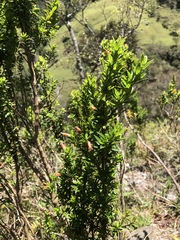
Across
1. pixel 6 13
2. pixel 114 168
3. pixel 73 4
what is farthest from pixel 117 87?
pixel 73 4

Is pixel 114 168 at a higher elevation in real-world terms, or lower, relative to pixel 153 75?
lower

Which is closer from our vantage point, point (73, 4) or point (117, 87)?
point (117, 87)

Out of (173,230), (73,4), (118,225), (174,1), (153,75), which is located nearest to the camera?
(118,225)

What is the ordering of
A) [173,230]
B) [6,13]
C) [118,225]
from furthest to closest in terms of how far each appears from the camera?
1. [173,230]
2. [6,13]
3. [118,225]

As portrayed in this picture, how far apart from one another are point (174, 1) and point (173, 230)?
3913cm

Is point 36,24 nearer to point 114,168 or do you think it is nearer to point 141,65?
point 141,65

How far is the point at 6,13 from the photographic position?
2.62m

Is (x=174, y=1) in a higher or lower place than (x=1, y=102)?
higher

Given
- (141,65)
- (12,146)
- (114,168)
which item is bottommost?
(114,168)

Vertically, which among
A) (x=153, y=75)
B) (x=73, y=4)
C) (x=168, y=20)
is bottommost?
(x=73, y=4)

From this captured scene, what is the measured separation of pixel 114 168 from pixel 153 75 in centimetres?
3207

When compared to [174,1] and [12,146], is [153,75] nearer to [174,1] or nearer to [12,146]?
[174,1]

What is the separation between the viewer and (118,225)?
2.45 meters

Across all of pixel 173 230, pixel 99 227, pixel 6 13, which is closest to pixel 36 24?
→ pixel 6 13
